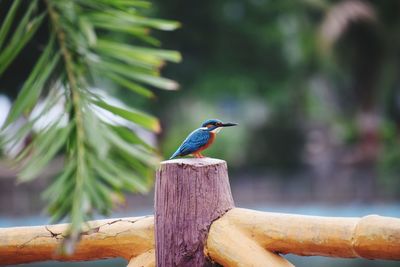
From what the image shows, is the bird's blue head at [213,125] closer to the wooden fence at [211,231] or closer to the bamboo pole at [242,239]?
the wooden fence at [211,231]

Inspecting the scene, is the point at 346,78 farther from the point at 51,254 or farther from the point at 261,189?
the point at 51,254

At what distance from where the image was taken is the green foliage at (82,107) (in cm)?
117

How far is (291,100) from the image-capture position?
17.1m

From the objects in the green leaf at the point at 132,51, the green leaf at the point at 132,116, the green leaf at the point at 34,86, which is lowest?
the green leaf at the point at 132,116

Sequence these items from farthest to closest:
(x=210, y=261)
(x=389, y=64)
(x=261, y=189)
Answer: (x=389, y=64) → (x=261, y=189) → (x=210, y=261)

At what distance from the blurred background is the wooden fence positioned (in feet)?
36.7

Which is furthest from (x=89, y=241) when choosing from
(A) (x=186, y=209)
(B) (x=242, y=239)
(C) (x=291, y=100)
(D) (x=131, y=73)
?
(C) (x=291, y=100)

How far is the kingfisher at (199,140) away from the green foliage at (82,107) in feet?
0.97

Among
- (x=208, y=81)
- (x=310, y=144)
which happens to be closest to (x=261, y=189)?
(x=310, y=144)

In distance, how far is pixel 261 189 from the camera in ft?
46.8

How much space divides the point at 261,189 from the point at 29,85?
42.5ft

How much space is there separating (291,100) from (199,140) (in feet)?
50.5

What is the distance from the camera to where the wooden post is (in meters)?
1.77

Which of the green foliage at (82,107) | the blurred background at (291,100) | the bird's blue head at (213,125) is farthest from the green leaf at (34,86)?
the blurred background at (291,100)
